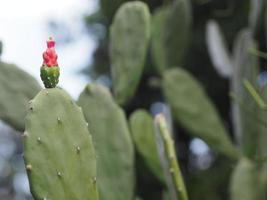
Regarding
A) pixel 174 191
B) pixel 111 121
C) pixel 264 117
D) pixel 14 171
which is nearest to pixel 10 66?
pixel 111 121

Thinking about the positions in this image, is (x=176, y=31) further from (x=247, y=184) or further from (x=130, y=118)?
(x=247, y=184)

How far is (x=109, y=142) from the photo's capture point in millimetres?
1662

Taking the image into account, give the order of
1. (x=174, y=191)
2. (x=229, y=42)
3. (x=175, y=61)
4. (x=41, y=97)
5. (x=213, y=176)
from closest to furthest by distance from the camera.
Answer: (x=41, y=97) → (x=174, y=191) → (x=175, y=61) → (x=213, y=176) → (x=229, y=42)

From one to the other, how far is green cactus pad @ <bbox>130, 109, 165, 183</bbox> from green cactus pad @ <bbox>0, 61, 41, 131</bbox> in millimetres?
309

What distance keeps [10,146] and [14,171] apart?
443 millimetres

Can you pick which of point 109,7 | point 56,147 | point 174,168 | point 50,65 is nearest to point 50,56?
point 50,65

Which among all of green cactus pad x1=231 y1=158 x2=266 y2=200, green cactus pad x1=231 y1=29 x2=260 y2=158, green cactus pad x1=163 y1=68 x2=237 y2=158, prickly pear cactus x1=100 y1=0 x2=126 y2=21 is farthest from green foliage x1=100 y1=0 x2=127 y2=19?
green cactus pad x1=231 y1=158 x2=266 y2=200

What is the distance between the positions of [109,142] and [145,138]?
294 millimetres

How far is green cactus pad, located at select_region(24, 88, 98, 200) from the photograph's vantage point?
1.23 m

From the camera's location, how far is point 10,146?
280 inches

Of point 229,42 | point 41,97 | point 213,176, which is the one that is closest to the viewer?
point 41,97

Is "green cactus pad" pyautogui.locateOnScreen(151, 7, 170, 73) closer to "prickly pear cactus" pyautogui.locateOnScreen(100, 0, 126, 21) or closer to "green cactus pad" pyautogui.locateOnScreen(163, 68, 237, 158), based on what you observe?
"green cactus pad" pyautogui.locateOnScreen(163, 68, 237, 158)

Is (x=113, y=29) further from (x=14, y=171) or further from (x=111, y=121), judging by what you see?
(x=14, y=171)

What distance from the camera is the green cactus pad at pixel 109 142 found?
5.43ft
